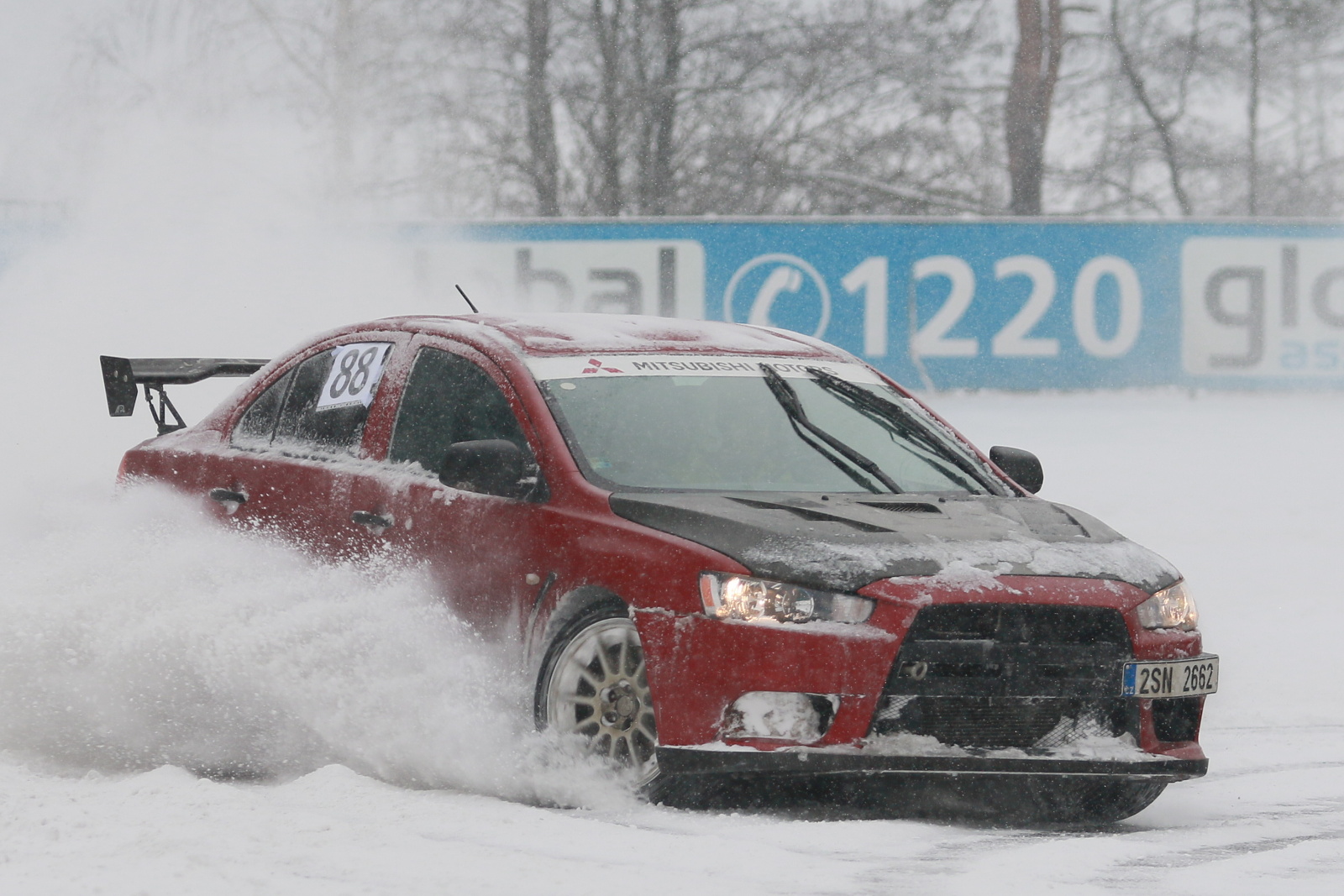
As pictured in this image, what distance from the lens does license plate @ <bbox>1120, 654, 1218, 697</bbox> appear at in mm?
4984

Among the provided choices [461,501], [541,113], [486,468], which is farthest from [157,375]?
[541,113]

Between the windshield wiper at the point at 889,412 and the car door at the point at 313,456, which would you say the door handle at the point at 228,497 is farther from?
the windshield wiper at the point at 889,412

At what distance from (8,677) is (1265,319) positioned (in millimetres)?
15195

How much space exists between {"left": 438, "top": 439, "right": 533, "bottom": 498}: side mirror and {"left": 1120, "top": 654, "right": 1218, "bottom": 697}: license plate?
68.0 inches

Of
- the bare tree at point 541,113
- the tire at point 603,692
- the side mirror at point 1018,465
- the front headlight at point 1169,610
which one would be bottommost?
the tire at point 603,692

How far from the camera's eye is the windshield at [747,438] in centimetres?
551

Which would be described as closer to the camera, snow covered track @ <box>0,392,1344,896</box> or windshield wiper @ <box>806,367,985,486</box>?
snow covered track @ <box>0,392,1344,896</box>

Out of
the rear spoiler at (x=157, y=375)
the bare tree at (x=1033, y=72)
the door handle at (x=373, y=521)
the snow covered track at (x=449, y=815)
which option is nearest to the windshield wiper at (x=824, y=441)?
the snow covered track at (x=449, y=815)

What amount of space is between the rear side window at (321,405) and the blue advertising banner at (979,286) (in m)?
11.6

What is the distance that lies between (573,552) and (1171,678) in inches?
64.0

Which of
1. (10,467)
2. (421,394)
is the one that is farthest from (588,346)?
(10,467)

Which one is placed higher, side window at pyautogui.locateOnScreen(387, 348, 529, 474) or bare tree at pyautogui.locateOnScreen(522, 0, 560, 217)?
bare tree at pyautogui.locateOnScreen(522, 0, 560, 217)

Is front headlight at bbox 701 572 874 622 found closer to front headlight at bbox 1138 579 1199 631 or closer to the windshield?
the windshield

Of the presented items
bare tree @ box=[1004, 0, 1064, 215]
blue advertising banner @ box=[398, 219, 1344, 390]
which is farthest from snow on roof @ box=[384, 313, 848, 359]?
bare tree @ box=[1004, 0, 1064, 215]
